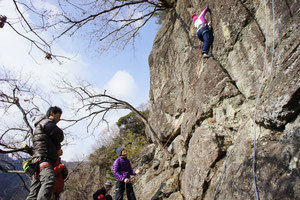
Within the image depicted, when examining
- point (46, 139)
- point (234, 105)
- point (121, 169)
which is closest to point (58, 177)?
point (46, 139)

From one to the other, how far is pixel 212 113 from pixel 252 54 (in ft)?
5.24

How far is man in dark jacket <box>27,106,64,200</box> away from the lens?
2.96 metres

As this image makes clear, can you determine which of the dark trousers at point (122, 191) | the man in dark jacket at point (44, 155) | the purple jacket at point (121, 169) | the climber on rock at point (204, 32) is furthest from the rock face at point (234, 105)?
the man in dark jacket at point (44, 155)

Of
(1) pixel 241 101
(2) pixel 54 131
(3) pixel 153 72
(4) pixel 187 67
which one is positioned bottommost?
(1) pixel 241 101

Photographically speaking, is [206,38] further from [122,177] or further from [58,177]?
[58,177]

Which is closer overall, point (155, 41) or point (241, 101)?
point (241, 101)

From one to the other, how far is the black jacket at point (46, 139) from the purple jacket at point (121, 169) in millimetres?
2137

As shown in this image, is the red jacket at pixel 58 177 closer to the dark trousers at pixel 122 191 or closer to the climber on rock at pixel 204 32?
the dark trousers at pixel 122 191

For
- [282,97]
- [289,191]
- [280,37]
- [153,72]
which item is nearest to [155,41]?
[153,72]

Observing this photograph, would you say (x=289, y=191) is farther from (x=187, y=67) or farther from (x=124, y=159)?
(x=187, y=67)

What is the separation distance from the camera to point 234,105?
3.98 metres

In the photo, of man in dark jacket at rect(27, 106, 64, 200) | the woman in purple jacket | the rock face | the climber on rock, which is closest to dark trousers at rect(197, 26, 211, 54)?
the climber on rock

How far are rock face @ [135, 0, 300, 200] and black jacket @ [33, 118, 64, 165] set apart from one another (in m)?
2.89

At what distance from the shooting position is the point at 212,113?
14.9 feet
